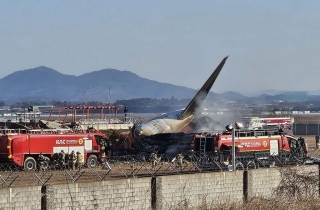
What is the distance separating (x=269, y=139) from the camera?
44500 mm

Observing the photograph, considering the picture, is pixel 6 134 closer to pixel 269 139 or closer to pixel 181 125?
pixel 269 139

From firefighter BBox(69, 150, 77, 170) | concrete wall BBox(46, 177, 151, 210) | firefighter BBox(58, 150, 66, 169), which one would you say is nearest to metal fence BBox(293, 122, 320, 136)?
firefighter BBox(69, 150, 77, 170)

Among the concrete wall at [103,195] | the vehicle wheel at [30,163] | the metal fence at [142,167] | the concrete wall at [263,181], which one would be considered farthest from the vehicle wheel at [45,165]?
the concrete wall at [103,195]

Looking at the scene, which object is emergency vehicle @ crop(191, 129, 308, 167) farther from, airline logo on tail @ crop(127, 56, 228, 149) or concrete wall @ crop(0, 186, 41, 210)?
concrete wall @ crop(0, 186, 41, 210)

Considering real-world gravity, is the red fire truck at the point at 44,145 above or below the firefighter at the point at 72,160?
above

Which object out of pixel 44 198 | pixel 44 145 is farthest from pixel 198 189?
pixel 44 145

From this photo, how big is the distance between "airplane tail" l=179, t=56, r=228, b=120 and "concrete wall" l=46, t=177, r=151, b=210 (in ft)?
121

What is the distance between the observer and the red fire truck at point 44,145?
40.3m

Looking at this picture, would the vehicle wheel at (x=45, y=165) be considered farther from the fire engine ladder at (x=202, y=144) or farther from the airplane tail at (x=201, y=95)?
the airplane tail at (x=201, y=95)

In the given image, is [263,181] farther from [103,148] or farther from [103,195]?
[103,148]

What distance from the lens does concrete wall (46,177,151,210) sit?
21.7 m

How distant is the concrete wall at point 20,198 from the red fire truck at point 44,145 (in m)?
19.4

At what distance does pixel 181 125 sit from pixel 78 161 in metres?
19.6

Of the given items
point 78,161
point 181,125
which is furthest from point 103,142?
point 181,125
